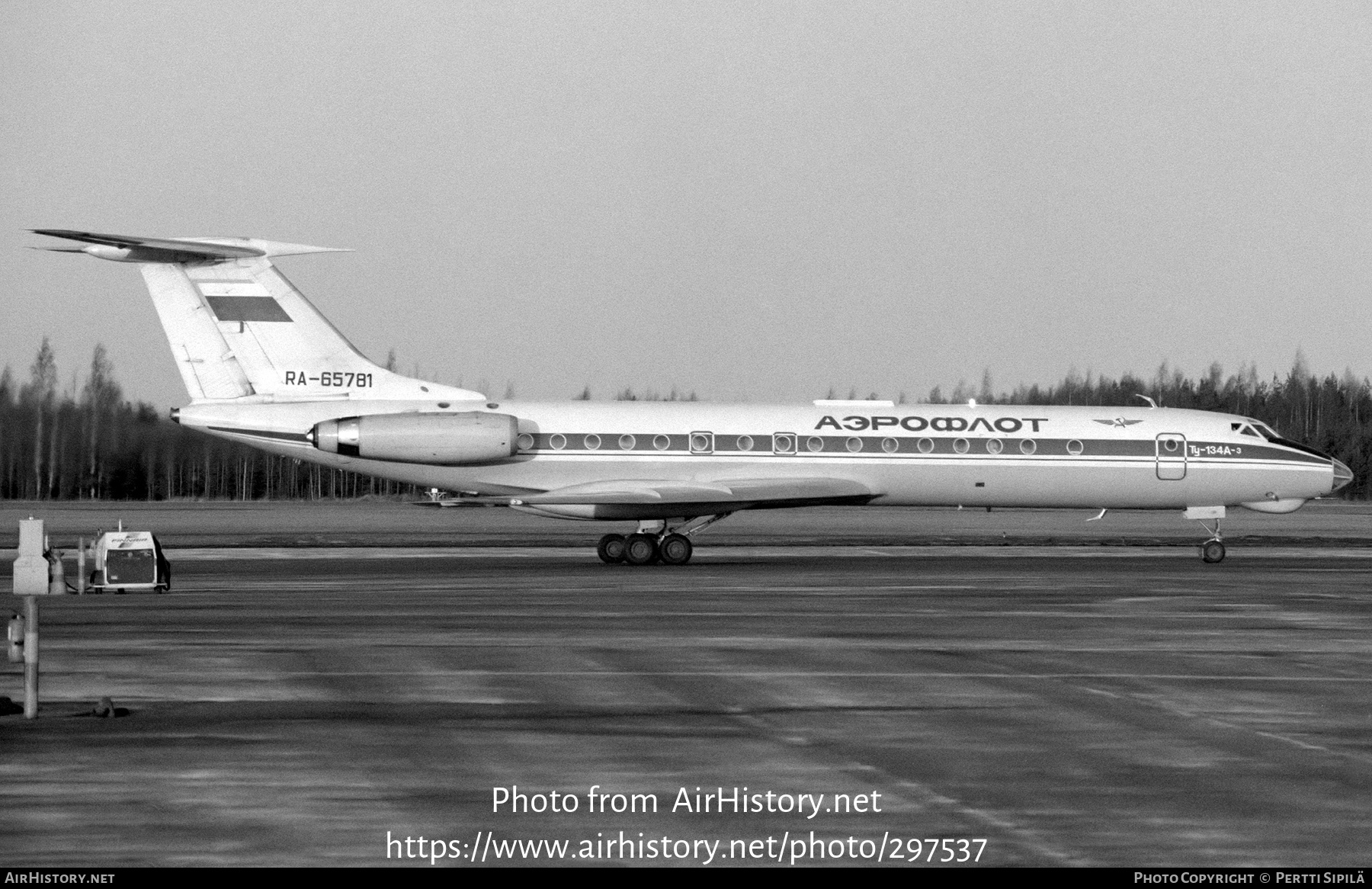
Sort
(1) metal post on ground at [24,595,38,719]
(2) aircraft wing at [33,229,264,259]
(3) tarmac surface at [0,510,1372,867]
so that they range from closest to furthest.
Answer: (3) tarmac surface at [0,510,1372,867] → (1) metal post on ground at [24,595,38,719] → (2) aircraft wing at [33,229,264,259]

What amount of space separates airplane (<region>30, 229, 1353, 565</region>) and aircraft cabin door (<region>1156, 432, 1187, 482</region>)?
33mm

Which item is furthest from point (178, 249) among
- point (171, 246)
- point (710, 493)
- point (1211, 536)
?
point (1211, 536)

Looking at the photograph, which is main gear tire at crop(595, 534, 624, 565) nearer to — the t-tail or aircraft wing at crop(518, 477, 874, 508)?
aircraft wing at crop(518, 477, 874, 508)

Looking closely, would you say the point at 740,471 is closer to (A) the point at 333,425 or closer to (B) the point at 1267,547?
(A) the point at 333,425

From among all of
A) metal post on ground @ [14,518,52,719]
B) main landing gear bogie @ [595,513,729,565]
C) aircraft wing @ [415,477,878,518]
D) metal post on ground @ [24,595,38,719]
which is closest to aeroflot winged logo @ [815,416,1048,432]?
aircraft wing @ [415,477,878,518]

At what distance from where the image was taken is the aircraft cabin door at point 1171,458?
30500 mm

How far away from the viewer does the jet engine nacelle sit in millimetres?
27453

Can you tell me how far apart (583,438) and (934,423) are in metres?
6.77

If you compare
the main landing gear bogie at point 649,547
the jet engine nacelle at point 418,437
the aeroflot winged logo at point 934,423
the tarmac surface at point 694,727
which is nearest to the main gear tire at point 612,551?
the main landing gear bogie at point 649,547

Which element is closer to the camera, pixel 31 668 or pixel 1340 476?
pixel 31 668

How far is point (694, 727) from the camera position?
34.4 feet

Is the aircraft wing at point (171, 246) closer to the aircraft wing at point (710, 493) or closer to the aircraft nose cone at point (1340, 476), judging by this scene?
the aircraft wing at point (710, 493)

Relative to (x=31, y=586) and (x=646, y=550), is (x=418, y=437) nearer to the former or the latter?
(x=646, y=550)

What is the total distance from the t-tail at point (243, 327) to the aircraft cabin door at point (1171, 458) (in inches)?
600
